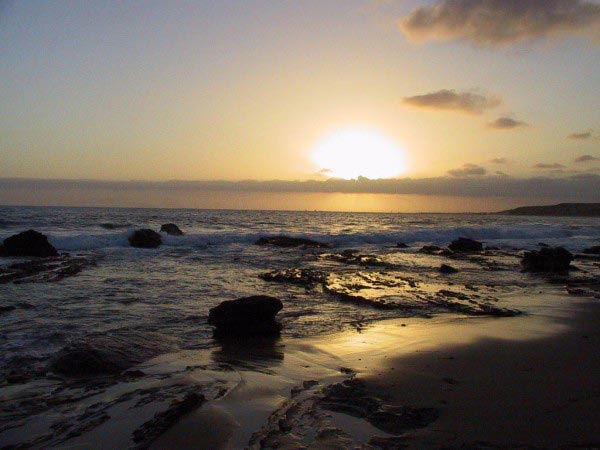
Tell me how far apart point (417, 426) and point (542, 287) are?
10942 millimetres

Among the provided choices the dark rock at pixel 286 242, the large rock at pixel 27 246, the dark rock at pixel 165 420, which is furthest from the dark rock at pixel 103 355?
the dark rock at pixel 286 242

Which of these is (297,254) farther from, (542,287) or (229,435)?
(229,435)

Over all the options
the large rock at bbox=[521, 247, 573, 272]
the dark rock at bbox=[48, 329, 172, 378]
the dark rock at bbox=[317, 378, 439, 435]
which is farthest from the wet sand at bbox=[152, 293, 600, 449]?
the large rock at bbox=[521, 247, 573, 272]

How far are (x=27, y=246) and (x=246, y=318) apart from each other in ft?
50.4

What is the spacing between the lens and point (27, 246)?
18.9 meters

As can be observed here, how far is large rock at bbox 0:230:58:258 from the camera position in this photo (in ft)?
61.3

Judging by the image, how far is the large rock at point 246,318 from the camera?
7.53 m

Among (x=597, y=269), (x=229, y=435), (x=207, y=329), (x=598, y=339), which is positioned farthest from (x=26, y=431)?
(x=597, y=269)

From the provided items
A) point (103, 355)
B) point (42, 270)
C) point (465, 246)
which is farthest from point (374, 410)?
point (465, 246)

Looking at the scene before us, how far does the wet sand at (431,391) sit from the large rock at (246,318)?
0.85 metres

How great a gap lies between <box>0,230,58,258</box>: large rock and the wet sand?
1618 centimetres

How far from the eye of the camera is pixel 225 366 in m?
5.71

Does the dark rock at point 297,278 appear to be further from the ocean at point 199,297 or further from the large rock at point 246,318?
the large rock at point 246,318

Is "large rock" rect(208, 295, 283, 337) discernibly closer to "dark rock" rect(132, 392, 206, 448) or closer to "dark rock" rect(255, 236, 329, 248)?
"dark rock" rect(132, 392, 206, 448)
